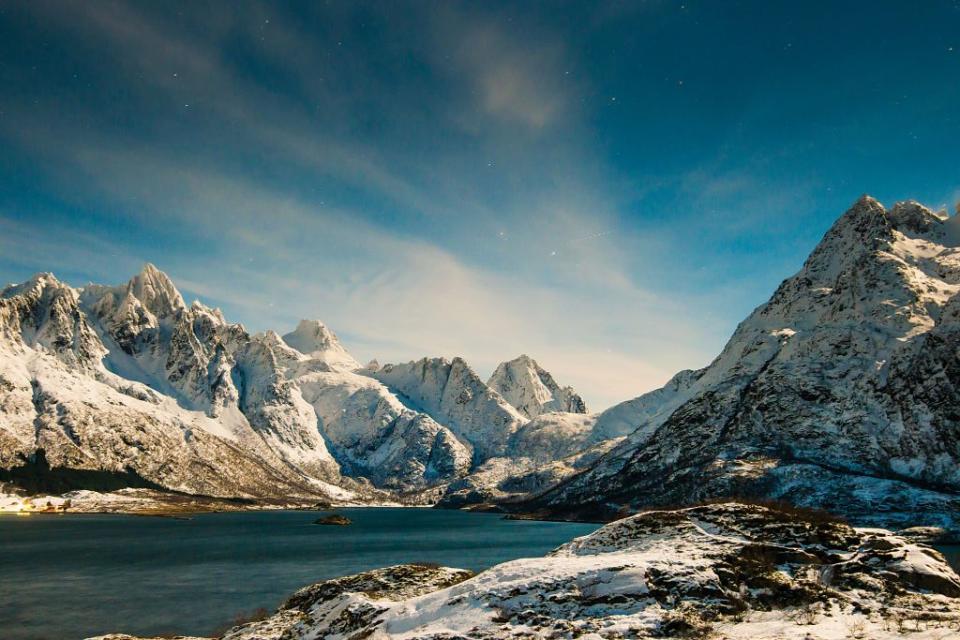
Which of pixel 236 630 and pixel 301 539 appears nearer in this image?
pixel 236 630

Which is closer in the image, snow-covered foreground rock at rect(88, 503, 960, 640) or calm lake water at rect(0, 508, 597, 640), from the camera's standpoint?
snow-covered foreground rock at rect(88, 503, 960, 640)

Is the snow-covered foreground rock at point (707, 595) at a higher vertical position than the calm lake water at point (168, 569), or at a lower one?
higher

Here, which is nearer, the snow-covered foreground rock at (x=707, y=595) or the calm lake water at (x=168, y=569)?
the snow-covered foreground rock at (x=707, y=595)

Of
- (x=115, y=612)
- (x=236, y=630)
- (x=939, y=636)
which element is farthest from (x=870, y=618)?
(x=115, y=612)

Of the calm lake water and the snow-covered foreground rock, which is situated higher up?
the snow-covered foreground rock

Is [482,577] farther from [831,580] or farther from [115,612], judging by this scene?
[115,612]
